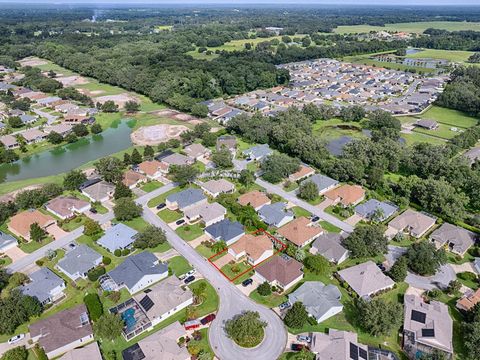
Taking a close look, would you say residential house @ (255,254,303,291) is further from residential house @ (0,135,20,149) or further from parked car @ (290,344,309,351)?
residential house @ (0,135,20,149)

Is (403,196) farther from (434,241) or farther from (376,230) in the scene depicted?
(376,230)

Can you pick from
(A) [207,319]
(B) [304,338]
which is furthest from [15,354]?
(B) [304,338]

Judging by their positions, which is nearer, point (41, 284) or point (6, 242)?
point (41, 284)

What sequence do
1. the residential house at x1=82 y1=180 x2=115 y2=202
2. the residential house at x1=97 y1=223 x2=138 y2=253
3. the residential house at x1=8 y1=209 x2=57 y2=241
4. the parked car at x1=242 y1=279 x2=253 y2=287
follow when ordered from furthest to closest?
the residential house at x1=82 y1=180 x2=115 y2=202
the residential house at x1=8 y1=209 x2=57 y2=241
the residential house at x1=97 y1=223 x2=138 y2=253
the parked car at x1=242 y1=279 x2=253 y2=287

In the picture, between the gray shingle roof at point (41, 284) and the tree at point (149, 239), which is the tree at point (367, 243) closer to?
the tree at point (149, 239)

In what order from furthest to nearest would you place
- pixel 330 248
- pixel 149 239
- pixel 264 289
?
pixel 149 239 < pixel 330 248 < pixel 264 289

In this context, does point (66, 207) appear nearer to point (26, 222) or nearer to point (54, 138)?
point (26, 222)

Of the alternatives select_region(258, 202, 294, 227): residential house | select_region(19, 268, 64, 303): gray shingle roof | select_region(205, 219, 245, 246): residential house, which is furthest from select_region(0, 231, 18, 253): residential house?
select_region(258, 202, 294, 227): residential house
